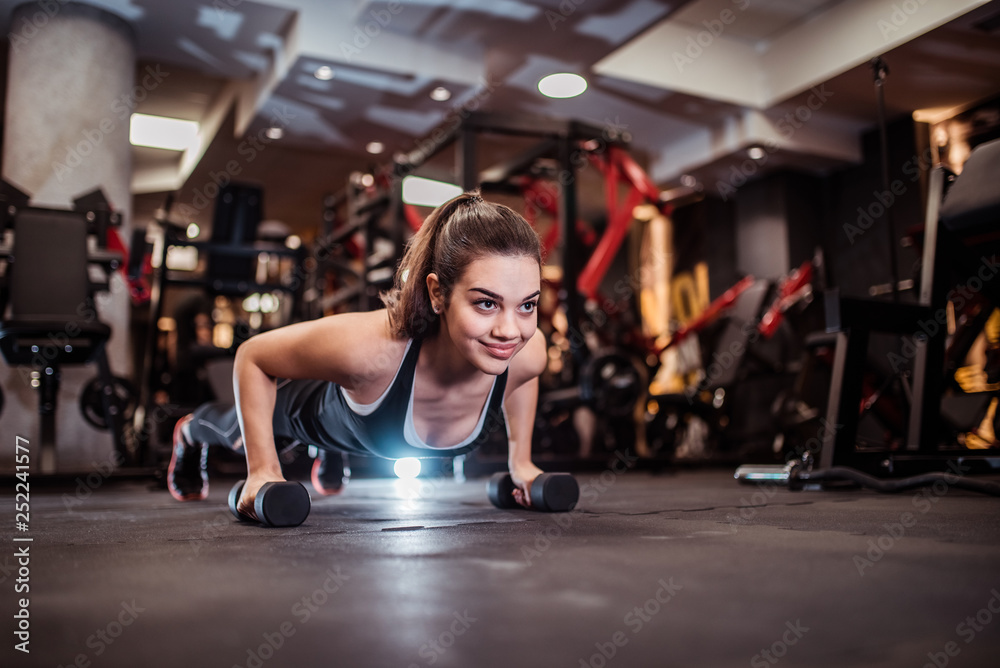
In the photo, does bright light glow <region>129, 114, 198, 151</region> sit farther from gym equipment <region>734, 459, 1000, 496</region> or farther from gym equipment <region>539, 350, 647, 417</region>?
gym equipment <region>734, 459, 1000, 496</region>

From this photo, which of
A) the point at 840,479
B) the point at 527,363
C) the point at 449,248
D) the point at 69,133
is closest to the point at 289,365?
the point at 449,248

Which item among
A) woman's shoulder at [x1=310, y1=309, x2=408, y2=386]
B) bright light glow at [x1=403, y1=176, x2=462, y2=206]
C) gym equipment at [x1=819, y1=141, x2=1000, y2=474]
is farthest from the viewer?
bright light glow at [x1=403, y1=176, x2=462, y2=206]

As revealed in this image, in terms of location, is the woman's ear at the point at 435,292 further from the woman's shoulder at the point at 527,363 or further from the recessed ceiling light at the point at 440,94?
the recessed ceiling light at the point at 440,94

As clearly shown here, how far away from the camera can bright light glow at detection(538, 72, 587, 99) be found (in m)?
5.10

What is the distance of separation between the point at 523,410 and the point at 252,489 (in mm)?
671

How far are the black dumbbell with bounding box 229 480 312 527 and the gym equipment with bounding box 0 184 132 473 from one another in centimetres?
234

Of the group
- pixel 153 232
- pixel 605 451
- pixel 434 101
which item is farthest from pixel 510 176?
pixel 153 232

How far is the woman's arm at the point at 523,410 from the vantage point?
1691 mm

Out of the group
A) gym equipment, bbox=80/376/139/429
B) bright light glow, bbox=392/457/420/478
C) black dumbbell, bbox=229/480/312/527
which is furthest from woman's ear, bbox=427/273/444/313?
gym equipment, bbox=80/376/139/429

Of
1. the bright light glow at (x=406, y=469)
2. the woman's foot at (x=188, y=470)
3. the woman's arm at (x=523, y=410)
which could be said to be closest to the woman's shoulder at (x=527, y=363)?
the woman's arm at (x=523, y=410)

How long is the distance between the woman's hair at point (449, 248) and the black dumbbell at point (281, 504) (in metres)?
0.37

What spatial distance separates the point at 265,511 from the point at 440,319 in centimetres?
50

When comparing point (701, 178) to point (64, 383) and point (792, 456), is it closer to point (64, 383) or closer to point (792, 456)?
point (792, 456)

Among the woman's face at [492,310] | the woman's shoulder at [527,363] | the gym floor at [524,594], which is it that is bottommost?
the gym floor at [524,594]
